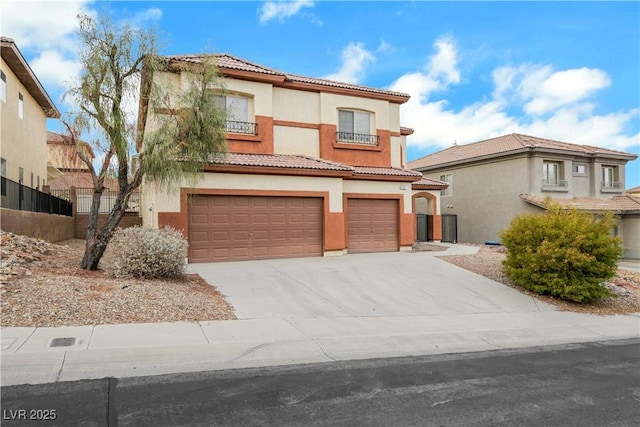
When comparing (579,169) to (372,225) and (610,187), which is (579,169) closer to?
(610,187)

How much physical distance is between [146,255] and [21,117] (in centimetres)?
1366

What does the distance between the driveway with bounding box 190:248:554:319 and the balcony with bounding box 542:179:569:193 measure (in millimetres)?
16032

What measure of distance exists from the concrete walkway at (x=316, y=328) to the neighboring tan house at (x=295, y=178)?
174cm

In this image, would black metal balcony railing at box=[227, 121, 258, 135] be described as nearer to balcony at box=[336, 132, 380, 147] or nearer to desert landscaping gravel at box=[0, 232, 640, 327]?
balcony at box=[336, 132, 380, 147]

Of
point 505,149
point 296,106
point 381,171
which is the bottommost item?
point 381,171

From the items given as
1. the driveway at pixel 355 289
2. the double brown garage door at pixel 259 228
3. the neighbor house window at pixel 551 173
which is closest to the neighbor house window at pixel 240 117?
the double brown garage door at pixel 259 228

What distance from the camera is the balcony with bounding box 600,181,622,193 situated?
3073cm

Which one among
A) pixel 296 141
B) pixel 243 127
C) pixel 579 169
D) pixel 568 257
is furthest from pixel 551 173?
pixel 243 127

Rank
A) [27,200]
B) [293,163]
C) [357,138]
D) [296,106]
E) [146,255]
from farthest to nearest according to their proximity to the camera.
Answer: [357,138]
[296,106]
[293,163]
[27,200]
[146,255]

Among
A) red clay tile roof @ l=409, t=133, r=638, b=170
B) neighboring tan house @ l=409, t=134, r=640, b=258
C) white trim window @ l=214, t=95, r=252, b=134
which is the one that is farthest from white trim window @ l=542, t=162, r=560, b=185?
white trim window @ l=214, t=95, r=252, b=134

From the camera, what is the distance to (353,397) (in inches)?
204

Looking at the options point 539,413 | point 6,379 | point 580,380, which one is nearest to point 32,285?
point 6,379

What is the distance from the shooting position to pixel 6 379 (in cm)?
524

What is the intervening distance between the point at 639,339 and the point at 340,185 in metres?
10.9
